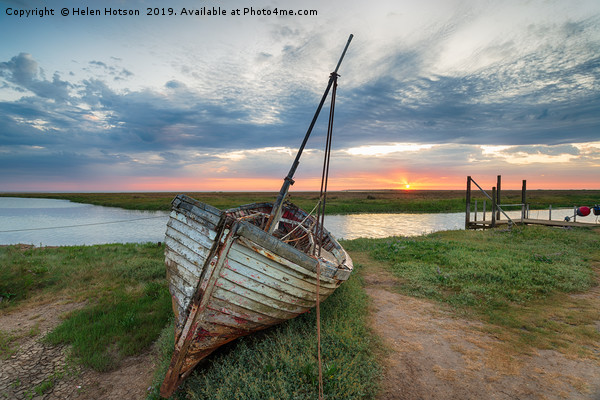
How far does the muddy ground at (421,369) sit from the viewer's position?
4.29 meters

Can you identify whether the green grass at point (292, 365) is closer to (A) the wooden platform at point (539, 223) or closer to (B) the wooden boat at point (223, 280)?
(B) the wooden boat at point (223, 280)

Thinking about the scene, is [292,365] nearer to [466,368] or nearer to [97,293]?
[466,368]

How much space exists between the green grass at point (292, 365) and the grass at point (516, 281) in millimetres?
3042

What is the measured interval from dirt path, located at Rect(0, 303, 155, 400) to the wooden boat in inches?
55.8

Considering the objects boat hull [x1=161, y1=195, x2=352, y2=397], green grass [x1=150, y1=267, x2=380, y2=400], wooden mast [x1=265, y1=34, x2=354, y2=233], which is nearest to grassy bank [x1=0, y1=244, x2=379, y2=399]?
green grass [x1=150, y1=267, x2=380, y2=400]

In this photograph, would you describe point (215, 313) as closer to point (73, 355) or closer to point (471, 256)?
point (73, 355)

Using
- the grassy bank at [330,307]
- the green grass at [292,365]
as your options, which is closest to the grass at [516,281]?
the grassy bank at [330,307]

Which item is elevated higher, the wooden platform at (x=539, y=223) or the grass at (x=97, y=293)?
the wooden platform at (x=539, y=223)

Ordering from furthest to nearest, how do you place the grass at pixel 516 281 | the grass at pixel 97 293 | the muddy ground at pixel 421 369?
the grass at pixel 97 293, the grass at pixel 516 281, the muddy ground at pixel 421 369

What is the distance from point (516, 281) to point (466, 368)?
514 cm

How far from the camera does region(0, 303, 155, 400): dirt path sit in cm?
514

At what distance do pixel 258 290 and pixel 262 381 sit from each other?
4.19 ft

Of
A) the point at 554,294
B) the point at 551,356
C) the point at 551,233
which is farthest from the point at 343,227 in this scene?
the point at 551,356

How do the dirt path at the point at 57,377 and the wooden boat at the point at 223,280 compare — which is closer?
the wooden boat at the point at 223,280
